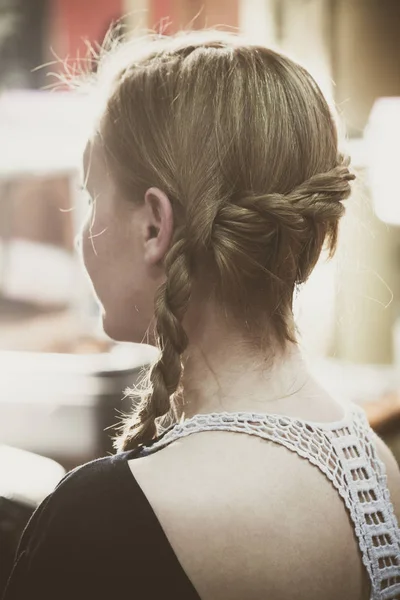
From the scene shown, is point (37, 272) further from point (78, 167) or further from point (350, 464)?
point (350, 464)

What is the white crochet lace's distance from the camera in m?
0.94

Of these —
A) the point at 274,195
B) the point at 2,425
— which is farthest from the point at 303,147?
the point at 2,425

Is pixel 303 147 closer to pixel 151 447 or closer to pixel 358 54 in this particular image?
pixel 151 447

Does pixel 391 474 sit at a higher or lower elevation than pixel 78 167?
lower

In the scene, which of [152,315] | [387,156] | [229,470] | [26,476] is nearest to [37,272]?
[387,156]

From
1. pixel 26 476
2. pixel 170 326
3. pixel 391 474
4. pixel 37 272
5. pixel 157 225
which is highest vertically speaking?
pixel 157 225

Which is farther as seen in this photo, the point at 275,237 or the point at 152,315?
the point at 152,315

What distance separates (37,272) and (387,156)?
4.43 ft

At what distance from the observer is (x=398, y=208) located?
8.91ft

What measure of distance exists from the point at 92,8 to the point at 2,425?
186cm

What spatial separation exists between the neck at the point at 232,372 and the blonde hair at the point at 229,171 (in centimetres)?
2

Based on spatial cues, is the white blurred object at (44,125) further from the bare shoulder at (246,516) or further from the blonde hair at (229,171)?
the bare shoulder at (246,516)

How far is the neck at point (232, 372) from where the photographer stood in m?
0.99

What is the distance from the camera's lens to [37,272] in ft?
10.0
